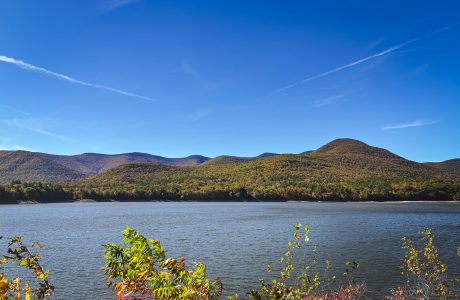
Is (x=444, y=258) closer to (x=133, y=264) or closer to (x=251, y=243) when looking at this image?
(x=251, y=243)

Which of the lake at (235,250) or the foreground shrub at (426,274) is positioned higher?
the foreground shrub at (426,274)

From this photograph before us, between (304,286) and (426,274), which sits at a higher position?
(304,286)

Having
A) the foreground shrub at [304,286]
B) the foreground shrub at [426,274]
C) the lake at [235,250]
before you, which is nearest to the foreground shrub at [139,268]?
the foreground shrub at [304,286]

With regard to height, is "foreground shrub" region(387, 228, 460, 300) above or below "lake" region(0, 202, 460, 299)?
above

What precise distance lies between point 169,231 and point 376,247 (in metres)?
36.0

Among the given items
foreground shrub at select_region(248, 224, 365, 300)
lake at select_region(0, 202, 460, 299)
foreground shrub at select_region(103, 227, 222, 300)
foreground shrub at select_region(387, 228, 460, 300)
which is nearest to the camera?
foreground shrub at select_region(103, 227, 222, 300)

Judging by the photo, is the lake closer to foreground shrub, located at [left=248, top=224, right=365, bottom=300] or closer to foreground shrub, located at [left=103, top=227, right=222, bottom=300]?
foreground shrub, located at [left=248, top=224, right=365, bottom=300]

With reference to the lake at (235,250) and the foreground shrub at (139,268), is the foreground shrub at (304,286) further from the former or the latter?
the lake at (235,250)

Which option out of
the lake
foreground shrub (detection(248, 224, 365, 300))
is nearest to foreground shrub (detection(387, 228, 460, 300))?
foreground shrub (detection(248, 224, 365, 300))

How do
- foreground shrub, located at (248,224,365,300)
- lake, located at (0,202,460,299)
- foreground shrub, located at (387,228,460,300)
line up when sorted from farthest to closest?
lake, located at (0,202,460,299), foreground shrub, located at (387,228,460,300), foreground shrub, located at (248,224,365,300)

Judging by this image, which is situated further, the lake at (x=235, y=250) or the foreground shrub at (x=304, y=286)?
the lake at (x=235, y=250)

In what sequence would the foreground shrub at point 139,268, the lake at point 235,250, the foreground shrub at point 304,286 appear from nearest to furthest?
the foreground shrub at point 139,268, the foreground shrub at point 304,286, the lake at point 235,250

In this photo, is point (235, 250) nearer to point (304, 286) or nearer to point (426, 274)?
point (426, 274)

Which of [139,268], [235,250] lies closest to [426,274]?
[139,268]
